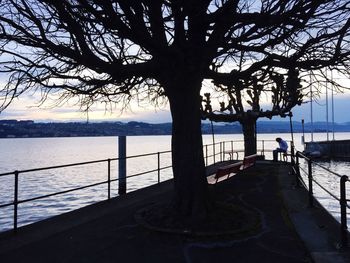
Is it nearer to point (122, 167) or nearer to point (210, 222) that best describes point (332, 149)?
point (122, 167)

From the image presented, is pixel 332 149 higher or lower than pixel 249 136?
lower

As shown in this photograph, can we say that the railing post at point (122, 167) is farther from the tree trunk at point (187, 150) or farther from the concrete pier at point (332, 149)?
the concrete pier at point (332, 149)

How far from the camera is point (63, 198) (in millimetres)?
24703

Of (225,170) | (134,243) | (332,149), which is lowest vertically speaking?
(332,149)

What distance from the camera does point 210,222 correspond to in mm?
8188

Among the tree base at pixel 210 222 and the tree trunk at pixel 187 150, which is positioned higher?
the tree trunk at pixel 187 150

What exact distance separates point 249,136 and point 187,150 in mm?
18139

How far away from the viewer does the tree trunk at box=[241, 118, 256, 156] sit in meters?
26.3

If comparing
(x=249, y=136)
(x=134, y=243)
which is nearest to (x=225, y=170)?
(x=134, y=243)

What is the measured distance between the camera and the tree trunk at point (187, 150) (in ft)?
28.5

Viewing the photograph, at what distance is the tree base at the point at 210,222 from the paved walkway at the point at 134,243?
17cm

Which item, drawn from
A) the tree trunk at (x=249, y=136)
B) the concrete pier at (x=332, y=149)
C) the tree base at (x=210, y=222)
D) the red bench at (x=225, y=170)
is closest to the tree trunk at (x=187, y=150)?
the tree base at (x=210, y=222)

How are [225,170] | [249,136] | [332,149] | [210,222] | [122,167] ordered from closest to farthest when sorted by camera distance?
[210,222] < [225,170] < [122,167] < [249,136] < [332,149]

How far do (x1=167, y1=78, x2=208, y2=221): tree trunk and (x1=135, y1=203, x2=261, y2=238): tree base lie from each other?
0.30 meters
